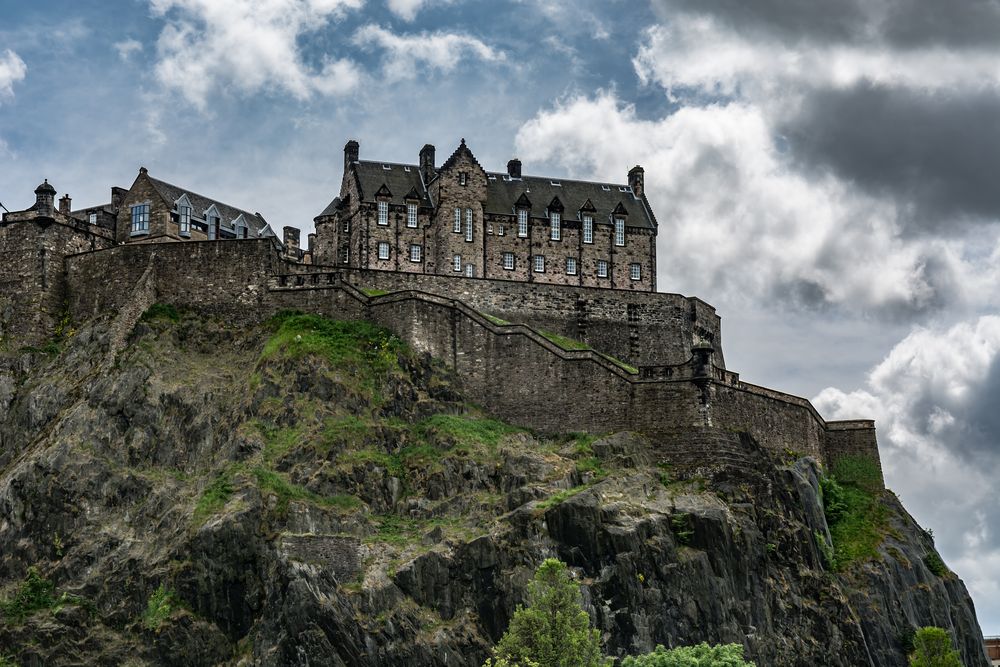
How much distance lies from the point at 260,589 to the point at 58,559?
1077 centimetres

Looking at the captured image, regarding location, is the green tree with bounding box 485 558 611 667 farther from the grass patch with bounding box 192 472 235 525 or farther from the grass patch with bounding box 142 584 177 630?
the grass patch with bounding box 192 472 235 525

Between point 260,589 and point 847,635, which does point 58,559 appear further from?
point 847,635

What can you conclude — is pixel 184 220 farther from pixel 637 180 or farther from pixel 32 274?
pixel 637 180

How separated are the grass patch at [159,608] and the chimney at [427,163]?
39.3 meters

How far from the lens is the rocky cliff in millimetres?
65125

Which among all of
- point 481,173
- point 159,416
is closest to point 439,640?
point 159,416

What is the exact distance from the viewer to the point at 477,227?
308 feet

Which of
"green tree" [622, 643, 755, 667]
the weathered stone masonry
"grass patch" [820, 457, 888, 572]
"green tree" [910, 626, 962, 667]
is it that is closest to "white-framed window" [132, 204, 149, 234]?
the weathered stone masonry

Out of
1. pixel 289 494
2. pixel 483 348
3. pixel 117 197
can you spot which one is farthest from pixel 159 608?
pixel 117 197

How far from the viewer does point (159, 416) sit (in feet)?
244

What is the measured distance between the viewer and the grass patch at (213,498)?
67.9 meters

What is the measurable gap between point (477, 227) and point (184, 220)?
19358 millimetres

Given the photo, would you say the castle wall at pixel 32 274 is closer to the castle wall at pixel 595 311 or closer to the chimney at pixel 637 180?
the castle wall at pixel 595 311

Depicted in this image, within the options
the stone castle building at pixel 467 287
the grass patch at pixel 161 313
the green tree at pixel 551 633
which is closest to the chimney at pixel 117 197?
the stone castle building at pixel 467 287
